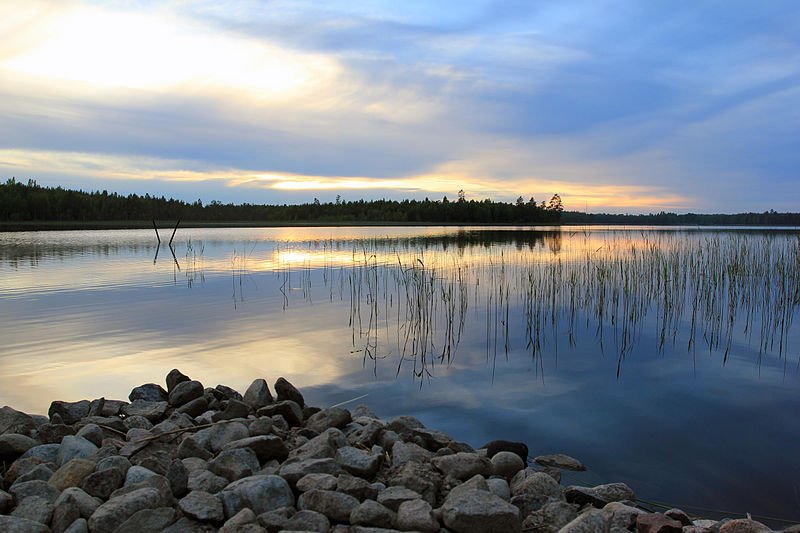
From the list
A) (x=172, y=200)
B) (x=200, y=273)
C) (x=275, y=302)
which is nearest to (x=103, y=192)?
(x=172, y=200)

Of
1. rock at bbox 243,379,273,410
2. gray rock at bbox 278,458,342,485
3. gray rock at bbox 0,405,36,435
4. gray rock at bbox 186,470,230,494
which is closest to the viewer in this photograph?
gray rock at bbox 186,470,230,494

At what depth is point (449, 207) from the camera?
3748 inches

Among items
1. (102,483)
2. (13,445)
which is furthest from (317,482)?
(13,445)

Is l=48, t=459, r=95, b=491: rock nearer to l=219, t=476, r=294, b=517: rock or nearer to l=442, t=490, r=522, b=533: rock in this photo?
l=219, t=476, r=294, b=517: rock

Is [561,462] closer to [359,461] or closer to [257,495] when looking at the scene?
[359,461]

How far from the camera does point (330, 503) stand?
10.4 ft

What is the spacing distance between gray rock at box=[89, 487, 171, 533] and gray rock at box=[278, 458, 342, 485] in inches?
28.2

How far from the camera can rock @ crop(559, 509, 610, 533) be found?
2953 millimetres

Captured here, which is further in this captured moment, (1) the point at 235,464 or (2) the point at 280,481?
(1) the point at 235,464

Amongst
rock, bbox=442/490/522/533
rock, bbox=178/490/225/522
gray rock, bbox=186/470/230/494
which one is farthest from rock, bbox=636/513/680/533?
gray rock, bbox=186/470/230/494

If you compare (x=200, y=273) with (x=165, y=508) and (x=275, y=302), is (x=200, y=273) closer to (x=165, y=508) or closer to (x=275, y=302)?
(x=275, y=302)

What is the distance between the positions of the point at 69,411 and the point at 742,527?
5.32m

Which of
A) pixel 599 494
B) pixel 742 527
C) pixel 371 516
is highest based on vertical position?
pixel 371 516

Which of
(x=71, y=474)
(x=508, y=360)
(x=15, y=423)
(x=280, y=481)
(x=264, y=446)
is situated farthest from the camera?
(x=508, y=360)
